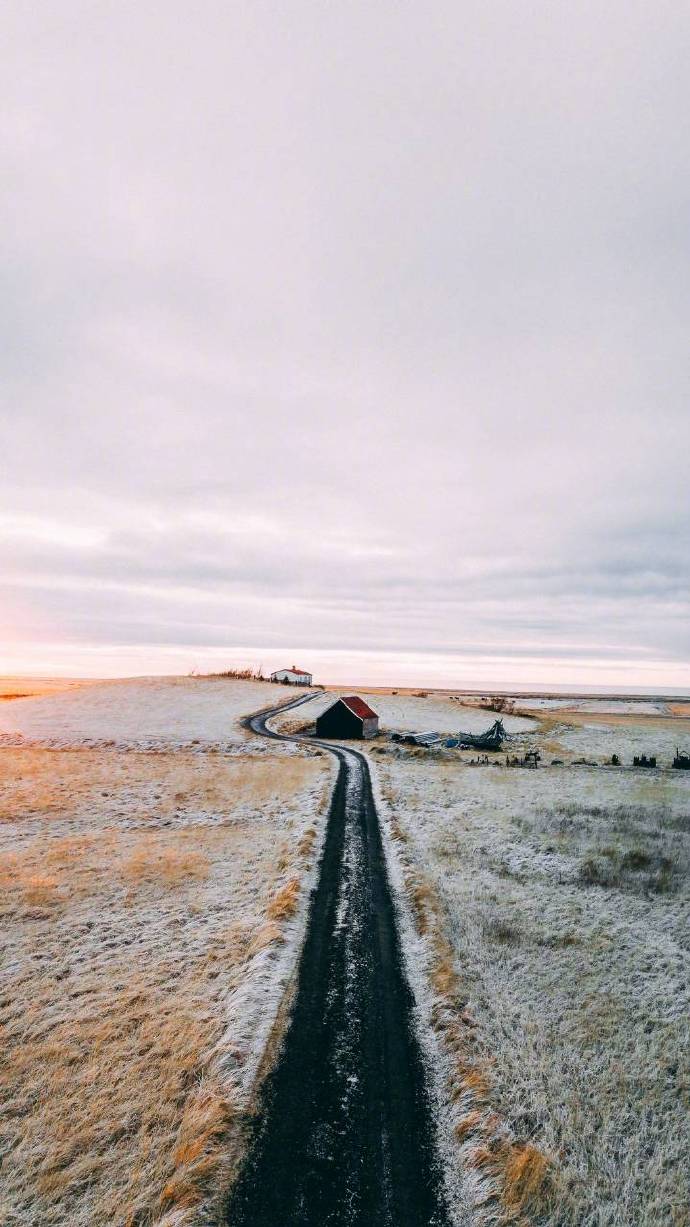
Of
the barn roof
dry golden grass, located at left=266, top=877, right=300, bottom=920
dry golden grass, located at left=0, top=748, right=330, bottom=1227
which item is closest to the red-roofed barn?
the barn roof

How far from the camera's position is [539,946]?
570 inches

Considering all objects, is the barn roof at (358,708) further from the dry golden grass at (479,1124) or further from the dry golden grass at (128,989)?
the dry golden grass at (479,1124)

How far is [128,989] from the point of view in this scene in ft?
40.1

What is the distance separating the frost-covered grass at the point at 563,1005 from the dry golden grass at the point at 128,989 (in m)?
4.03

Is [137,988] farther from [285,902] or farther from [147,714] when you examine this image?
[147,714]

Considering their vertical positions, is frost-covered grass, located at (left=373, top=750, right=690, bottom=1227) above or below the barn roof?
below

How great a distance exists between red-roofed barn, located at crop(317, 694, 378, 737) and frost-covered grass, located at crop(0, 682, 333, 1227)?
27956mm

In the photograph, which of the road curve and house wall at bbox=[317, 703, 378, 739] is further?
house wall at bbox=[317, 703, 378, 739]

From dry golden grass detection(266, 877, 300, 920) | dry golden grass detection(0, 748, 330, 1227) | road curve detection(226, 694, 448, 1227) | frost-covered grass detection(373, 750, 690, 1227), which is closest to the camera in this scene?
road curve detection(226, 694, 448, 1227)

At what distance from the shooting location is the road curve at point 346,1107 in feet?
23.1

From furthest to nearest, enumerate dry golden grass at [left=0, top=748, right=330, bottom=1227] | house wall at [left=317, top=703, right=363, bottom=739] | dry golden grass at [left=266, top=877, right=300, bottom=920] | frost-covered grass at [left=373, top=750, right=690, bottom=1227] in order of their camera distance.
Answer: house wall at [left=317, top=703, right=363, bottom=739] → dry golden grass at [left=266, top=877, right=300, bottom=920] → frost-covered grass at [left=373, top=750, right=690, bottom=1227] → dry golden grass at [left=0, top=748, right=330, bottom=1227]

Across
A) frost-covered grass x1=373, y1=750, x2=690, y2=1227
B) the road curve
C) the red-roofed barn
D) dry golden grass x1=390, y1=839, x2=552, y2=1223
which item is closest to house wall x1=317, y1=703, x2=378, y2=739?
the red-roofed barn

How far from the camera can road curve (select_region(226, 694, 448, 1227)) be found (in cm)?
705

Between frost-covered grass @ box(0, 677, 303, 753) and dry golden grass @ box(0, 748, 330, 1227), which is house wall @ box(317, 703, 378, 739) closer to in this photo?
frost-covered grass @ box(0, 677, 303, 753)
